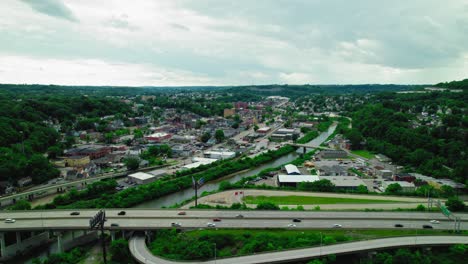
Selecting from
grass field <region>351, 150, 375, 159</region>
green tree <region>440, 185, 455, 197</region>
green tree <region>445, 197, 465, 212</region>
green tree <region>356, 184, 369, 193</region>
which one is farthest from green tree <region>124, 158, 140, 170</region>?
green tree <region>440, 185, 455, 197</region>

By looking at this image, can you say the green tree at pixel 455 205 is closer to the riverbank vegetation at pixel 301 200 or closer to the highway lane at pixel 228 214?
the highway lane at pixel 228 214

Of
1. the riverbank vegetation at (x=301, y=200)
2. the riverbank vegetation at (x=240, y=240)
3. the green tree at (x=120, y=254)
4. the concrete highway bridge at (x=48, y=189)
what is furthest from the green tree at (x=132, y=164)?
the green tree at (x=120, y=254)

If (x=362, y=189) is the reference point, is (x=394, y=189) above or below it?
above

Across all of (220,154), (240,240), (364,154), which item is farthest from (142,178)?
(364,154)

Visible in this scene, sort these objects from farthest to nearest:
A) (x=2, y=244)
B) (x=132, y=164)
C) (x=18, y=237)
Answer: (x=132, y=164)
(x=18, y=237)
(x=2, y=244)

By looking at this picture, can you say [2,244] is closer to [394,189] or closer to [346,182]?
[346,182]

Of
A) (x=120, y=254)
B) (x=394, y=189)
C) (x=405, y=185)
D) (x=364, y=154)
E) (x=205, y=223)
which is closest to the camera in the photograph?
(x=120, y=254)

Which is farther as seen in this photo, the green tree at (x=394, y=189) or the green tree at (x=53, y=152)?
the green tree at (x=53, y=152)
